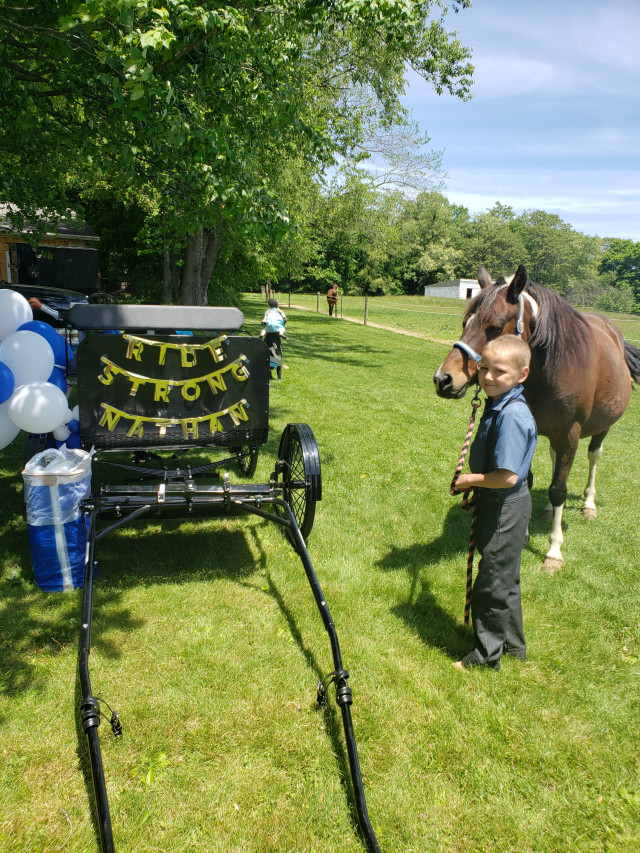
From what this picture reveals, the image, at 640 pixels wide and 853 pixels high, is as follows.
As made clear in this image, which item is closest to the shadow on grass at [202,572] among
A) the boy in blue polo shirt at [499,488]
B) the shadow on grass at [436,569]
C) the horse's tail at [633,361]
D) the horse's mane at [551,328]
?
the shadow on grass at [436,569]

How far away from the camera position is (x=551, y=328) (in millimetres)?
4234

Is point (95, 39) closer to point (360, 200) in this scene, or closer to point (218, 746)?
point (218, 746)

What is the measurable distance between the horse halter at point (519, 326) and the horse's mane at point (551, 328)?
0.19ft

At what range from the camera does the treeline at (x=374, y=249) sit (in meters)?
22.4

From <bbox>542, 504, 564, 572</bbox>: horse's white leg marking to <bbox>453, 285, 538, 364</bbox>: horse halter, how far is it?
6.11 feet

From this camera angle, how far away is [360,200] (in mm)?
22406

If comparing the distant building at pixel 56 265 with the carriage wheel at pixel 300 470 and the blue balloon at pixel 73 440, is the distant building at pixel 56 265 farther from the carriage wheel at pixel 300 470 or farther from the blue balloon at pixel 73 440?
the carriage wheel at pixel 300 470

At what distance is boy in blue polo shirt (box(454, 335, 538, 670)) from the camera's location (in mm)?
3049

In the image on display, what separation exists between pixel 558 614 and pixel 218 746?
2.57 m

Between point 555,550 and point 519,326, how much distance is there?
2.10m

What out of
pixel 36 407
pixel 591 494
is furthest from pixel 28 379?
pixel 591 494

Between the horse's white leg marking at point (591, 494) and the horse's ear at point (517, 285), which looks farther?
the horse's white leg marking at point (591, 494)

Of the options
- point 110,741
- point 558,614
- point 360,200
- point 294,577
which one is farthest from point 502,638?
point 360,200

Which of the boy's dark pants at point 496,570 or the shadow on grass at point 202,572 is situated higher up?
the boy's dark pants at point 496,570
